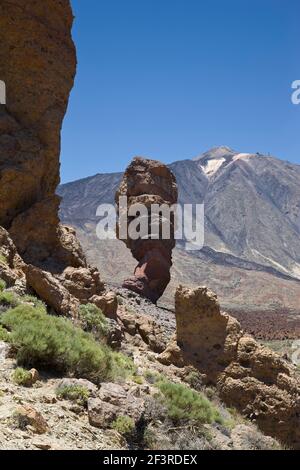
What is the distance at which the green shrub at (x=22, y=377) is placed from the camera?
6.23 m

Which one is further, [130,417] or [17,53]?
[17,53]

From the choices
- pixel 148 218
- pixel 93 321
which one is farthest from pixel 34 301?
pixel 148 218

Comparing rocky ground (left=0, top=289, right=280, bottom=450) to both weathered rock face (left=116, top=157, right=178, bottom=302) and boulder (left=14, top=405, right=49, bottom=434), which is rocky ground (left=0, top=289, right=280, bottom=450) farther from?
weathered rock face (left=116, top=157, right=178, bottom=302)

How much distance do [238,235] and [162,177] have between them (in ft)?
514

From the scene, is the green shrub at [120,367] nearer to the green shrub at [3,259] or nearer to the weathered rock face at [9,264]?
the weathered rock face at [9,264]

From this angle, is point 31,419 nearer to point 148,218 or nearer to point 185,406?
point 185,406

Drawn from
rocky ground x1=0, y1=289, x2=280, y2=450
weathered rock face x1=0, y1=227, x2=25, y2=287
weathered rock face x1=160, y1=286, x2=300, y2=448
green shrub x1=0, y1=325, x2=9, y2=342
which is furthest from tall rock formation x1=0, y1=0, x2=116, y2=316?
rocky ground x1=0, y1=289, x2=280, y2=450

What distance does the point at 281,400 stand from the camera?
973 cm

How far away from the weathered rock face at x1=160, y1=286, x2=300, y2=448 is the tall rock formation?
258cm

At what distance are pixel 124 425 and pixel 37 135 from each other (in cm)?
1079

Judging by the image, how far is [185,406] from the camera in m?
7.82
